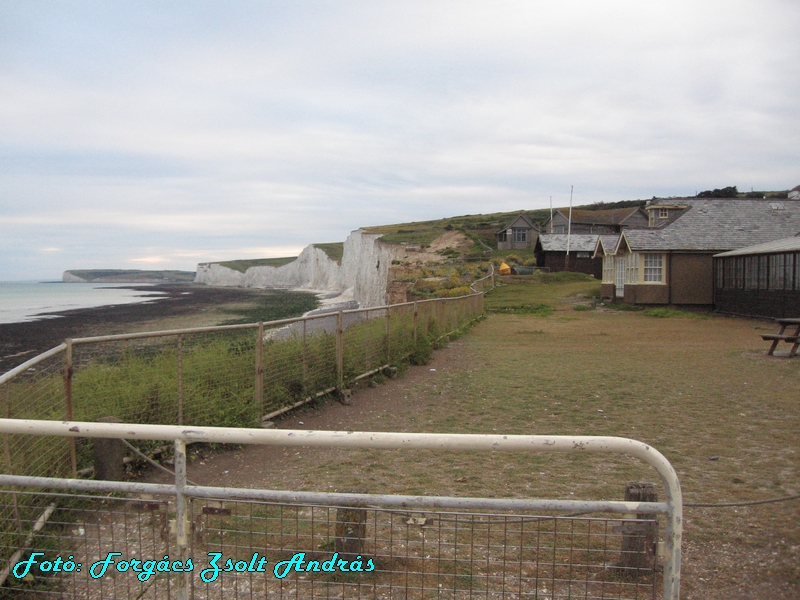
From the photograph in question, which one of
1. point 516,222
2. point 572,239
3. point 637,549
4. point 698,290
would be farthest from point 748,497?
point 516,222

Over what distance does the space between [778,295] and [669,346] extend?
893cm

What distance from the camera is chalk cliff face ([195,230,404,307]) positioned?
218ft

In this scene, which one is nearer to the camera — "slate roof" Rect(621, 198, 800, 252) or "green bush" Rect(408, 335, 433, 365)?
"green bush" Rect(408, 335, 433, 365)

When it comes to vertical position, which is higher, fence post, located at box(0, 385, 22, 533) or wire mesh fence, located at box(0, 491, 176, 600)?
fence post, located at box(0, 385, 22, 533)

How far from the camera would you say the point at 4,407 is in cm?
452

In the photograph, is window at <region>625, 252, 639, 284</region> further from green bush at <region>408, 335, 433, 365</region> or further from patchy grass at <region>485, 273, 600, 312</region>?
green bush at <region>408, 335, 433, 365</region>

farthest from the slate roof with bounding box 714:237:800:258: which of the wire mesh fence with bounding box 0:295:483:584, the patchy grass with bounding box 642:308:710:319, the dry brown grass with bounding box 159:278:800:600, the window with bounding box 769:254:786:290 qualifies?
the wire mesh fence with bounding box 0:295:483:584

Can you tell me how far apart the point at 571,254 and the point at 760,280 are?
104ft

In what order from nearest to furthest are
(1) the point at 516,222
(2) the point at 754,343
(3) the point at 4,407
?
(3) the point at 4,407 < (2) the point at 754,343 < (1) the point at 516,222

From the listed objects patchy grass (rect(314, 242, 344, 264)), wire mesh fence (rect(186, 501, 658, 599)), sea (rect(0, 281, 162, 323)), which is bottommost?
sea (rect(0, 281, 162, 323))

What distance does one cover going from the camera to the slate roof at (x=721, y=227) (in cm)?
2922

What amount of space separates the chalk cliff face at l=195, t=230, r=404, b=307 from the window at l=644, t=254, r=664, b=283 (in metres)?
28.3

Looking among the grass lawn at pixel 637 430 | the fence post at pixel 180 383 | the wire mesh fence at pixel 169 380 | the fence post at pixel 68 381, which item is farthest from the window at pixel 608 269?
the fence post at pixel 68 381

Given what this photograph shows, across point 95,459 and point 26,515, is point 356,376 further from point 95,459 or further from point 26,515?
point 26,515
